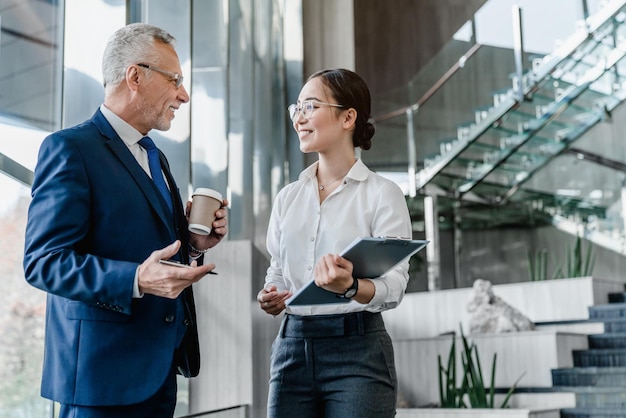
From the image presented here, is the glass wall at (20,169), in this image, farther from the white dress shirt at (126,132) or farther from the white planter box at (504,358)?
the white planter box at (504,358)

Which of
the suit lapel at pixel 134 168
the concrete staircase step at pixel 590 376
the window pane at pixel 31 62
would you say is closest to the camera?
the suit lapel at pixel 134 168

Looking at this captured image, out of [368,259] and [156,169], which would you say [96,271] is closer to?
[156,169]

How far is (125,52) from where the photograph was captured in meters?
1.62

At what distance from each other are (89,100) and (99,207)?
115cm

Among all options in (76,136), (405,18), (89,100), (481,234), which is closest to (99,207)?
(76,136)

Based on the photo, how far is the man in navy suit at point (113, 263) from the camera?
138 centimetres

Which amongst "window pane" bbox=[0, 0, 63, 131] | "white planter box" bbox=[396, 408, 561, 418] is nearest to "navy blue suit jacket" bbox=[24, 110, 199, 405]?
"window pane" bbox=[0, 0, 63, 131]

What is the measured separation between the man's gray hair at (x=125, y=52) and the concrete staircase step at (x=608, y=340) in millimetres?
4425

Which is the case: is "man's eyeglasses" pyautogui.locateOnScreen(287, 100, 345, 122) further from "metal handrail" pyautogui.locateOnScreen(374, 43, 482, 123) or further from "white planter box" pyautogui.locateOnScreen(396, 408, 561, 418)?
"metal handrail" pyautogui.locateOnScreen(374, 43, 482, 123)

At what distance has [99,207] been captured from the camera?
147 cm

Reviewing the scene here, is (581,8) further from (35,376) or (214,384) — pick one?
(35,376)

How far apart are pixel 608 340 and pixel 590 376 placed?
504mm

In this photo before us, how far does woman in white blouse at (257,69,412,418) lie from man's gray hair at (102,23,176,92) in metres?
0.35

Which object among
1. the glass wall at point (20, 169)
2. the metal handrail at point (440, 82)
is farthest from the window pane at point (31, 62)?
the metal handrail at point (440, 82)
